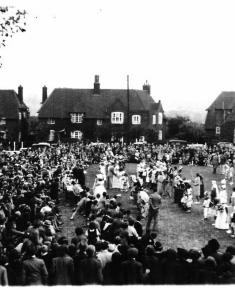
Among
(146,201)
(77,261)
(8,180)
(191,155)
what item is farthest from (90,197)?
(191,155)

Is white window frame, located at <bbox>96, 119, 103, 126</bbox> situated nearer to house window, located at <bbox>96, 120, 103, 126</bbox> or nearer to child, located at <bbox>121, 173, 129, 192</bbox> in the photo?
house window, located at <bbox>96, 120, 103, 126</bbox>

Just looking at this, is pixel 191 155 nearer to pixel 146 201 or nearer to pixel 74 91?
pixel 146 201

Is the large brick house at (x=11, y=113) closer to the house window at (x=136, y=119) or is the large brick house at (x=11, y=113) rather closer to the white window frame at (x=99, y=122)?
the white window frame at (x=99, y=122)

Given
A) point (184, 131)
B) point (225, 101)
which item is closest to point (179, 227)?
point (184, 131)

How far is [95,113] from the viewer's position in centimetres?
6412

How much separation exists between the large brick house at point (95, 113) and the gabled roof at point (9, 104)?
4484mm

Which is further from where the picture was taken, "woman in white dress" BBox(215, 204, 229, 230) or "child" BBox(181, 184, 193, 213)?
"child" BBox(181, 184, 193, 213)

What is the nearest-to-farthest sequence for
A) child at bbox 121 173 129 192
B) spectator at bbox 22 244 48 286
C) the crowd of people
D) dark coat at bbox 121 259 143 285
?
1. spectator at bbox 22 244 48 286
2. the crowd of people
3. dark coat at bbox 121 259 143 285
4. child at bbox 121 173 129 192

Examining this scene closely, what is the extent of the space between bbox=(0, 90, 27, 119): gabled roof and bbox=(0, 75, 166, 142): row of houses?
4.88 ft

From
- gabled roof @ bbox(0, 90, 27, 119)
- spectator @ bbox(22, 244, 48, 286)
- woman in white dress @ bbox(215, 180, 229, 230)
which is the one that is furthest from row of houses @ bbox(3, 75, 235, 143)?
spectator @ bbox(22, 244, 48, 286)

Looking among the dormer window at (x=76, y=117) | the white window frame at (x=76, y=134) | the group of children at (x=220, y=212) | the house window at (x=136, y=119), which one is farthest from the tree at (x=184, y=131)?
the group of children at (x=220, y=212)

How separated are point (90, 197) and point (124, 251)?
8322 millimetres

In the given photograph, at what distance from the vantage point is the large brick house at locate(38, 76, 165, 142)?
6378 cm

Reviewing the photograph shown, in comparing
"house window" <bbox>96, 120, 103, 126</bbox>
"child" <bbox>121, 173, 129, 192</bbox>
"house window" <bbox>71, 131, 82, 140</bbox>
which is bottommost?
"child" <bbox>121, 173, 129, 192</bbox>
